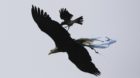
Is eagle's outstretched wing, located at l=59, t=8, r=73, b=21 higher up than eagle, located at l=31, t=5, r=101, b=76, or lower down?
higher up

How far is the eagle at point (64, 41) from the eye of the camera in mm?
11000

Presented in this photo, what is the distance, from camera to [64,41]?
11.3m

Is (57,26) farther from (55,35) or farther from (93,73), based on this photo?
(93,73)

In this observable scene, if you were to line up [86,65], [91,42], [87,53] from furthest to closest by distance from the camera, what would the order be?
1. [86,65]
2. [87,53]
3. [91,42]

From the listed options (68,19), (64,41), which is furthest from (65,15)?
(64,41)

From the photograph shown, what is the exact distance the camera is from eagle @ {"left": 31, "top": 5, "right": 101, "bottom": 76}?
1100 centimetres

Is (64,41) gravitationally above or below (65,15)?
below

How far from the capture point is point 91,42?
10.6 m

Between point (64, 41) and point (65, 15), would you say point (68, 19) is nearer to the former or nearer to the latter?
point (65, 15)

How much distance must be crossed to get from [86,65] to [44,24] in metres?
1.86

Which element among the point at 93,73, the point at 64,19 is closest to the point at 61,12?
the point at 64,19

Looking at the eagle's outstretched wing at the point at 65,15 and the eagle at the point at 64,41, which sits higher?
the eagle's outstretched wing at the point at 65,15

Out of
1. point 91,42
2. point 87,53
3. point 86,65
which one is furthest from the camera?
point 86,65

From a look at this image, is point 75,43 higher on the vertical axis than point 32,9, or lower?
lower
